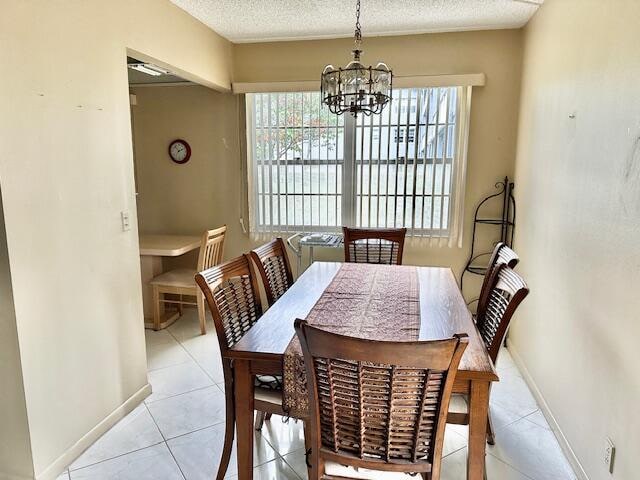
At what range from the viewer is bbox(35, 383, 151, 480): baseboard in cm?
195

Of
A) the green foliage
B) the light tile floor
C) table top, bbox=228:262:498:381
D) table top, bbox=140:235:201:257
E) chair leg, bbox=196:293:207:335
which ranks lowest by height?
the light tile floor

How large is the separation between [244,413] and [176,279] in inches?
89.9

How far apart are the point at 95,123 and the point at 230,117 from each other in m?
1.87

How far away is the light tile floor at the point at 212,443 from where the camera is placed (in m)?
2.01

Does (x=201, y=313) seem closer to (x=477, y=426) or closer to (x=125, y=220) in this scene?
(x=125, y=220)

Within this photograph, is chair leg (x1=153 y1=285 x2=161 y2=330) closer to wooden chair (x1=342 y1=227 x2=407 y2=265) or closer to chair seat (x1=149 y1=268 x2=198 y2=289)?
chair seat (x1=149 y1=268 x2=198 y2=289)

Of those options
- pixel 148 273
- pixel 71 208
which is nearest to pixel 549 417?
pixel 71 208

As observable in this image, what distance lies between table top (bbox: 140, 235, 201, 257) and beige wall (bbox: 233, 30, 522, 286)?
159 cm

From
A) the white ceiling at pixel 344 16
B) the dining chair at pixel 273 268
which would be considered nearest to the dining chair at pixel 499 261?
the dining chair at pixel 273 268

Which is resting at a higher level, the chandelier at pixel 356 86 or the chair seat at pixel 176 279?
the chandelier at pixel 356 86

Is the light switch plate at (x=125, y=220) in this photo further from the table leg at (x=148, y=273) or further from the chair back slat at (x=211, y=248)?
the table leg at (x=148, y=273)

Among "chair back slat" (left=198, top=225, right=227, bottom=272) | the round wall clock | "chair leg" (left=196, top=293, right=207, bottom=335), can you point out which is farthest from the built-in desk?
the round wall clock

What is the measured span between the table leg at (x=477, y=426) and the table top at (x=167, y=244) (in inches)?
105

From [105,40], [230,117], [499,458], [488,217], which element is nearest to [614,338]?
[499,458]
